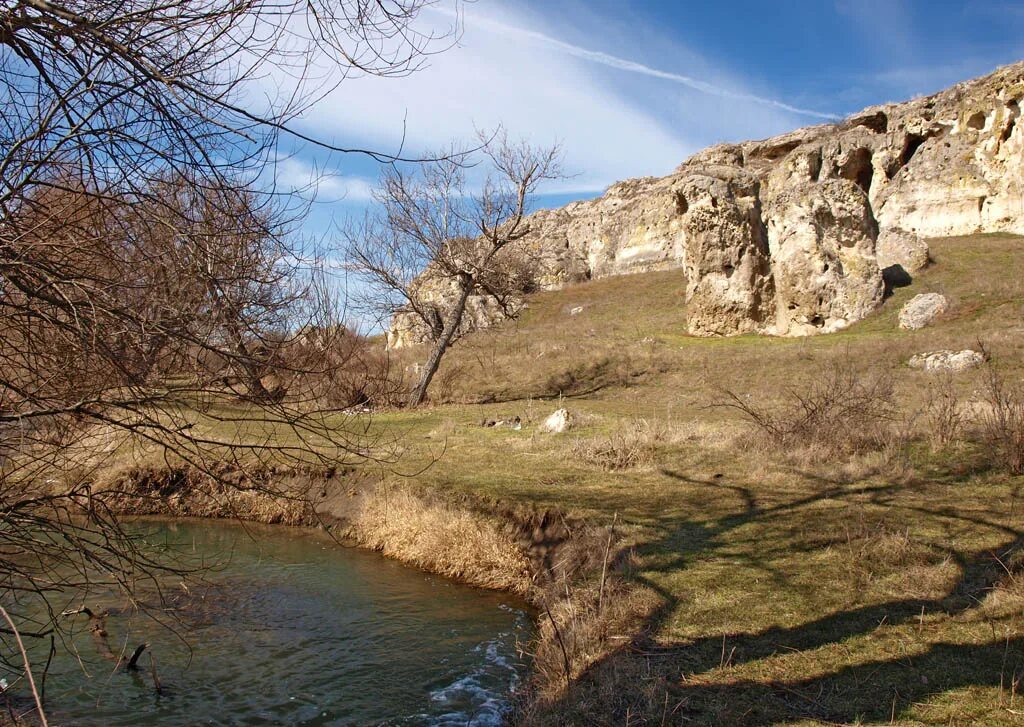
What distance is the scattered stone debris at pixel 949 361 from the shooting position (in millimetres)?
16328

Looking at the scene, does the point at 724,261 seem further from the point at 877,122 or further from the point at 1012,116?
the point at 877,122

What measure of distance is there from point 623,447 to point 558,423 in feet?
9.39

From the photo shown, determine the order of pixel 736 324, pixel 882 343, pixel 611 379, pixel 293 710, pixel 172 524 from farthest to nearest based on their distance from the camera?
pixel 736 324
pixel 611 379
pixel 882 343
pixel 172 524
pixel 293 710

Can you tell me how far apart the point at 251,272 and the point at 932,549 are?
582cm

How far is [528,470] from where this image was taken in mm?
11016

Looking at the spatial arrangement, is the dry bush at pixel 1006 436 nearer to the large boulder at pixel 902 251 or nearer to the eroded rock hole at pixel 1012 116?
the large boulder at pixel 902 251

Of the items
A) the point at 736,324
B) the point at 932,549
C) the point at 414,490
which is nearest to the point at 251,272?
the point at 932,549

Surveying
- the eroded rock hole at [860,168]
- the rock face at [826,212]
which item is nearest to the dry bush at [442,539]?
the rock face at [826,212]

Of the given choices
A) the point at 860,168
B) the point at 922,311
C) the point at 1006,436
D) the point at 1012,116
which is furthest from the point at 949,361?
the point at 860,168

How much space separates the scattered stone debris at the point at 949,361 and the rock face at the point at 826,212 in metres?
Result: 5.89

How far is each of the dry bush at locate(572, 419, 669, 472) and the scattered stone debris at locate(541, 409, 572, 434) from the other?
1.29 m

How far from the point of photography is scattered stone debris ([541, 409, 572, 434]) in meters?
13.8

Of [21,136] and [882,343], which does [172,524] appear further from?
[882,343]

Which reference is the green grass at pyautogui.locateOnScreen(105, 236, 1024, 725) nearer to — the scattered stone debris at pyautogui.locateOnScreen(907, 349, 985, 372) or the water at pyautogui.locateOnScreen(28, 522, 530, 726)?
the scattered stone debris at pyautogui.locateOnScreen(907, 349, 985, 372)
